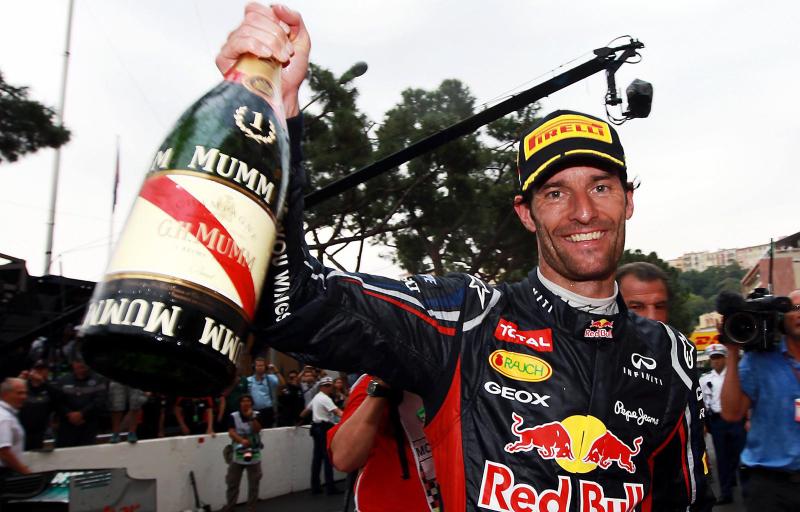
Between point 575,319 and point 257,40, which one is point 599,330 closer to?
point 575,319

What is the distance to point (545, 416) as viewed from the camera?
1.79 m

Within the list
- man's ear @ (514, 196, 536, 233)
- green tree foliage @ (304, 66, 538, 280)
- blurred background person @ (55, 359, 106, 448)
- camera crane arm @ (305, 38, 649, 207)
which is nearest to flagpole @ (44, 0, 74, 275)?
green tree foliage @ (304, 66, 538, 280)

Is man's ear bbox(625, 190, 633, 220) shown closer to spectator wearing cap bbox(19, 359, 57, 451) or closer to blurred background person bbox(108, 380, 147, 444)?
spectator wearing cap bbox(19, 359, 57, 451)

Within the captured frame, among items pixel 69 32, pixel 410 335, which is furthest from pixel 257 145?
pixel 69 32

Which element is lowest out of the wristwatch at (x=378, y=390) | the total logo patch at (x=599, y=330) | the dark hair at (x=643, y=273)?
the wristwatch at (x=378, y=390)

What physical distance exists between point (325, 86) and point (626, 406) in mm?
19070

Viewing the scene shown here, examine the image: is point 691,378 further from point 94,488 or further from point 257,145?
point 94,488

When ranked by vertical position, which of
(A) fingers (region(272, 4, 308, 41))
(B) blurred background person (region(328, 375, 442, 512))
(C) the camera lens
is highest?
(A) fingers (region(272, 4, 308, 41))

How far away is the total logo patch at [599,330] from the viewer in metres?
1.94

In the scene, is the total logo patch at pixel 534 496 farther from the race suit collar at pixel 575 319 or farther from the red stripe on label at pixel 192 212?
the red stripe on label at pixel 192 212

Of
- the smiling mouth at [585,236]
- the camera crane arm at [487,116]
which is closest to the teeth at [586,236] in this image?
the smiling mouth at [585,236]

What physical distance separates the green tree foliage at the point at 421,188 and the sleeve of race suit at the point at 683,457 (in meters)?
16.3

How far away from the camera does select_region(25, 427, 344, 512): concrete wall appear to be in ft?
26.8

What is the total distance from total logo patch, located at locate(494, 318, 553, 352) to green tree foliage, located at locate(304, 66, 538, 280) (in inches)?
646
